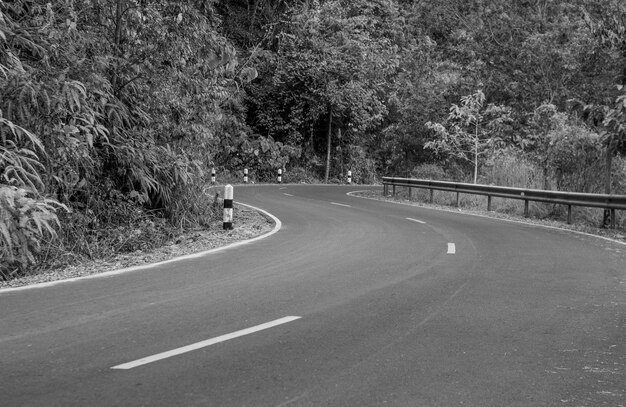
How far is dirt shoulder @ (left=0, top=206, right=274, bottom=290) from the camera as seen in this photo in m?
9.35

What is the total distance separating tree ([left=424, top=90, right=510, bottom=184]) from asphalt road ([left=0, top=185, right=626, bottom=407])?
17394 millimetres

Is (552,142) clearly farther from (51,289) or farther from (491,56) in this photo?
(51,289)

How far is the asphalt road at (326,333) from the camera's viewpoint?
4.65 m

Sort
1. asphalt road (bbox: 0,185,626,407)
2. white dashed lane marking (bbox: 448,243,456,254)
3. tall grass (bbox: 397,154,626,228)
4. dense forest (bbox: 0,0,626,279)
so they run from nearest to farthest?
1. asphalt road (bbox: 0,185,626,407)
2. dense forest (bbox: 0,0,626,279)
3. white dashed lane marking (bbox: 448,243,456,254)
4. tall grass (bbox: 397,154,626,228)

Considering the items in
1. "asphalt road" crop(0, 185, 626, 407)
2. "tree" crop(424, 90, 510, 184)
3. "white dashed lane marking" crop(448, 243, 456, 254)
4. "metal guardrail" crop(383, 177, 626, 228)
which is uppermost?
"tree" crop(424, 90, 510, 184)

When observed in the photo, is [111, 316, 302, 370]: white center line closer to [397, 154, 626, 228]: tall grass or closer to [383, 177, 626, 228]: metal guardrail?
[383, 177, 626, 228]: metal guardrail

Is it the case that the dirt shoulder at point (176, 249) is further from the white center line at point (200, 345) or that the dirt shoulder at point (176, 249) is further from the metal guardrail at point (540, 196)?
the metal guardrail at point (540, 196)

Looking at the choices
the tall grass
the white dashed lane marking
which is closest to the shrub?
the white dashed lane marking

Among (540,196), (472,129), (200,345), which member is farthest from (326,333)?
(472,129)

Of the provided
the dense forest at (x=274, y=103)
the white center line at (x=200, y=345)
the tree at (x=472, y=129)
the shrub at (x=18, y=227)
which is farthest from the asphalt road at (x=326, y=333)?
the tree at (x=472, y=129)

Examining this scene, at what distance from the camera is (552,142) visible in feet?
73.8

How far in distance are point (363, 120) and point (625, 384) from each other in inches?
1537

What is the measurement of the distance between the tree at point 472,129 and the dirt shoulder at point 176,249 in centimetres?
1304

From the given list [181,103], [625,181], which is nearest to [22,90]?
[181,103]
